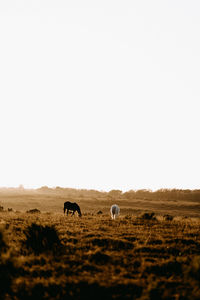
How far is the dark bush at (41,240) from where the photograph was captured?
334 inches

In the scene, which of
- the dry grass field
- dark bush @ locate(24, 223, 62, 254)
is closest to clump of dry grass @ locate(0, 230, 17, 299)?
the dry grass field

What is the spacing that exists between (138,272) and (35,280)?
2.61 meters

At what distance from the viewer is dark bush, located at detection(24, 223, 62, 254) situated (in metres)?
8.48

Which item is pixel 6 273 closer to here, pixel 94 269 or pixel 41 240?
pixel 94 269

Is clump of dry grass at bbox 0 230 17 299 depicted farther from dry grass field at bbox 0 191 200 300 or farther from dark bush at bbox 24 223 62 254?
dark bush at bbox 24 223 62 254

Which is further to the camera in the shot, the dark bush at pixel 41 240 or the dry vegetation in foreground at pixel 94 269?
the dark bush at pixel 41 240

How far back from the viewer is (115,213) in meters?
18.9

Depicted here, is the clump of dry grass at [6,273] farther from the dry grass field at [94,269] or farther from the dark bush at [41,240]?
the dark bush at [41,240]

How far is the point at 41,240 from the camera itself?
900 centimetres

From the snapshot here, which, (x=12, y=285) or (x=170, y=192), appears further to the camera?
(x=170, y=192)

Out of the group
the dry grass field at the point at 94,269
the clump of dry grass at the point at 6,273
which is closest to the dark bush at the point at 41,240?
the dry grass field at the point at 94,269

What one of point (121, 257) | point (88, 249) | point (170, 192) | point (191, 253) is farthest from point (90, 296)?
point (170, 192)

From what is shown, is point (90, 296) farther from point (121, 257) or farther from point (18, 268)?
point (121, 257)

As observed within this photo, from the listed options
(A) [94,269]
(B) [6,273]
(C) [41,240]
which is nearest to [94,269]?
(A) [94,269]
